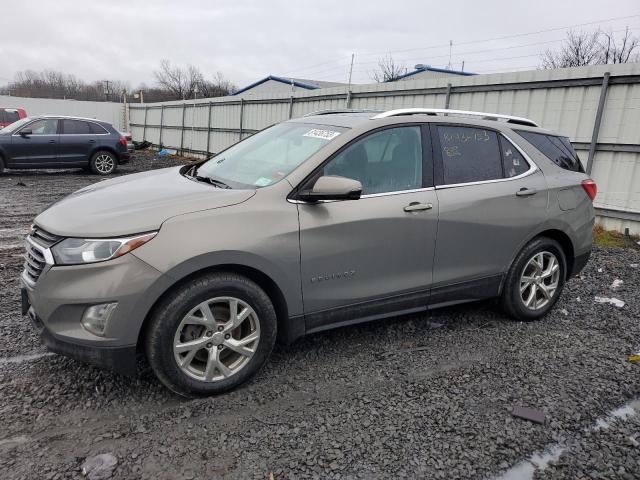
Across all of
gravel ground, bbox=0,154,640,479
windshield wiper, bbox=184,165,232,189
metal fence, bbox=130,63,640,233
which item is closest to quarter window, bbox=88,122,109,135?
metal fence, bbox=130,63,640,233

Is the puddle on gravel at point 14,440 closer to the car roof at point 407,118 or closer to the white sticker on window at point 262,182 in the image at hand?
the white sticker on window at point 262,182

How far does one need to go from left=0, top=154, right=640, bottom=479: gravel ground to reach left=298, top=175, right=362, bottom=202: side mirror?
122 centimetres

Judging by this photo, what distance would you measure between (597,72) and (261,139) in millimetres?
6053

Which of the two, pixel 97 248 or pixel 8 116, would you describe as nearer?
pixel 97 248

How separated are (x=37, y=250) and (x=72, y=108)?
1158 inches

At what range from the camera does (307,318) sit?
10.4 ft

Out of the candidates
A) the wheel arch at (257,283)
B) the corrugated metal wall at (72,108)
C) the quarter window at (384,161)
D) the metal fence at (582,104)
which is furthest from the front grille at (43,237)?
the corrugated metal wall at (72,108)

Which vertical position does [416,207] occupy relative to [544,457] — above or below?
above

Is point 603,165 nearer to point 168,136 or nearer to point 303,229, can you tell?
point 303,229

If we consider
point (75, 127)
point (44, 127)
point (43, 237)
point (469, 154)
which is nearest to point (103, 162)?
point (75, 127)

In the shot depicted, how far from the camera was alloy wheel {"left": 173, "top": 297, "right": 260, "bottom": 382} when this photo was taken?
2.79 metres

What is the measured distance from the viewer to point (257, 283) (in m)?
3.01

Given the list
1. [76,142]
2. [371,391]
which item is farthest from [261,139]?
→ [76,142]

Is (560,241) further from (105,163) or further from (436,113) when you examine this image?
(105,163)
